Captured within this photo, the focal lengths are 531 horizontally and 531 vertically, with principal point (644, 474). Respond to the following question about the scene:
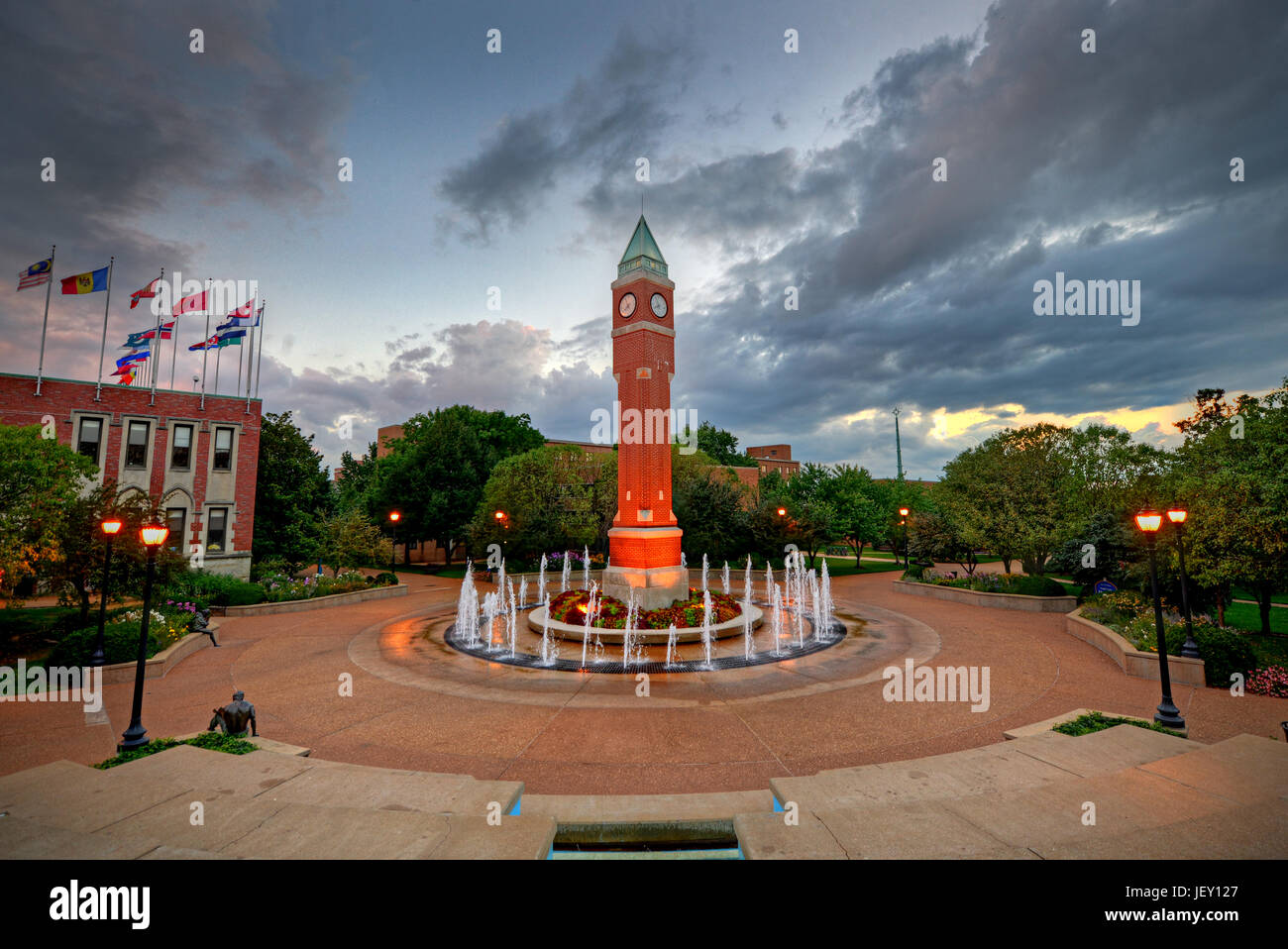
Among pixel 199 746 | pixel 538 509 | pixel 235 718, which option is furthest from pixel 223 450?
pixel 199 746

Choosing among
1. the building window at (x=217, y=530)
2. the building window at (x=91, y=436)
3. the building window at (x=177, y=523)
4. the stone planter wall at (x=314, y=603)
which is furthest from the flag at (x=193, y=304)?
the stone planter wall at (x=314, y=603)

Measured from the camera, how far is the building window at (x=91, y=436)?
26.2 meters

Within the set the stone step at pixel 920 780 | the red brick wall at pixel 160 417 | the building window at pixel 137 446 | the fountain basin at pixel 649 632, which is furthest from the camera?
the building window at pixel 137 446

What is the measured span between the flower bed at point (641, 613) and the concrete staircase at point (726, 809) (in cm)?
963

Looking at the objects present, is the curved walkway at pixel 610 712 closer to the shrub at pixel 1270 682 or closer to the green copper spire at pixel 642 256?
the shrub at pixel 1270 682

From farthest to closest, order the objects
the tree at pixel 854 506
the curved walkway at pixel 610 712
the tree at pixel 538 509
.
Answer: the tree at pixel 854 506, the tree at pixel 538 509, the curved walkway at pixel 610 712

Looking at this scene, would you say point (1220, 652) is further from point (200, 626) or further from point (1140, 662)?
point (200, 626)

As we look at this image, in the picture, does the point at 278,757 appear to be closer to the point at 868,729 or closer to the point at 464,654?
the point at 464,654

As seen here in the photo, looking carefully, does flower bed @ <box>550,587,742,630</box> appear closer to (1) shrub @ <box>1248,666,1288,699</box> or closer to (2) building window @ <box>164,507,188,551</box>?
(1) shrub @ <box>1248,666,1288,699</box>

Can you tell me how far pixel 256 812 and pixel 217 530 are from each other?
3008cm

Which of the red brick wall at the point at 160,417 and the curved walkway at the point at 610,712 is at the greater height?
the red brick wall at the point at 160,417

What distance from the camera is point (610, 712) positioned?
34.0ft

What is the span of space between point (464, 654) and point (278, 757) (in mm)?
7758

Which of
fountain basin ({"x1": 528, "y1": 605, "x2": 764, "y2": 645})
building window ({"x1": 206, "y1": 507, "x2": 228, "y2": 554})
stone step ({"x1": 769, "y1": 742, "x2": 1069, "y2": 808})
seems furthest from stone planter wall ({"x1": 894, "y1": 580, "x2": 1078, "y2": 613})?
building window ({"x1": 206, "y1": 507, "x2": 228, "y2": 554})
